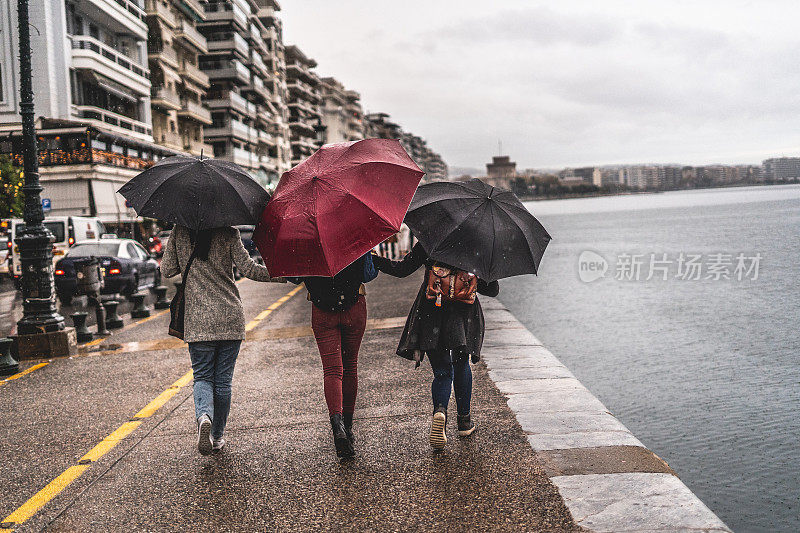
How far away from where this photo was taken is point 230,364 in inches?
194

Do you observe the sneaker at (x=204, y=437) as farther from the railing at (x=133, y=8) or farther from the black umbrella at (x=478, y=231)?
the railing at (x=133, y=8)

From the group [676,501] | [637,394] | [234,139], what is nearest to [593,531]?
[676,501]

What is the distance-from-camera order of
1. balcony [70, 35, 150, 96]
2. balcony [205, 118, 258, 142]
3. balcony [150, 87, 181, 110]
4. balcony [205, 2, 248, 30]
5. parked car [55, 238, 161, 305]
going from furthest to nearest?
1. balcony [205, 2, 248, 30]
2. balcony [205, 118, 258, 142]
3. balcony [150, 87, 181, 110]
4. balcony [70, 35, 150, 96]
5. parked car [55, 238, 161, 305]

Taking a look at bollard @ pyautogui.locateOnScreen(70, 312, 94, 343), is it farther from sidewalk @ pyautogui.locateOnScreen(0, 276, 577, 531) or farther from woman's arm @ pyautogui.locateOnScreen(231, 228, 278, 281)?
woman's arm @ pyautogui.locateOnScreen(231, 228, 278, 281)

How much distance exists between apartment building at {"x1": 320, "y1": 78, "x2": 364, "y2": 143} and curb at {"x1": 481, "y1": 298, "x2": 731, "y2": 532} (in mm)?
116350

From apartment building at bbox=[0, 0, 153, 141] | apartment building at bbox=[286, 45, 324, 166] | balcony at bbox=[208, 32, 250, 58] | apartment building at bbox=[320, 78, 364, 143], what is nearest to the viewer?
apartment building at bbox=[0, 0, 153, 141]

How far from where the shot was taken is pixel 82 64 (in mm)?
38344

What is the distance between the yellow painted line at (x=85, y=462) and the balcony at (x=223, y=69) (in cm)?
6501

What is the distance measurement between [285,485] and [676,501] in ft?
6.86

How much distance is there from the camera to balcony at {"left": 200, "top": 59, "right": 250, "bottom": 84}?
68250 millimetres

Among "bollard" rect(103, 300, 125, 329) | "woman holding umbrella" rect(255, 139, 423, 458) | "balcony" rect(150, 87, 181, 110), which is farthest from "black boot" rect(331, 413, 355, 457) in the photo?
"balcony" rect(150, 87, 181, 110)

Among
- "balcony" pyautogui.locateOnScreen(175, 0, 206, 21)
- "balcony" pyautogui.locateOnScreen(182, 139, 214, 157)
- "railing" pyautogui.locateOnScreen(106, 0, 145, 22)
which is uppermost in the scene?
"balcony" pyautogui.locateOnScreen(175, 0, 206, 21)

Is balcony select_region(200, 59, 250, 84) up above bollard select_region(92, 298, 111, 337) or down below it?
above

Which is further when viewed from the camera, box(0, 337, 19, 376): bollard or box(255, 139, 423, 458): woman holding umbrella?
box(0, 337, 19, 376): bollard
